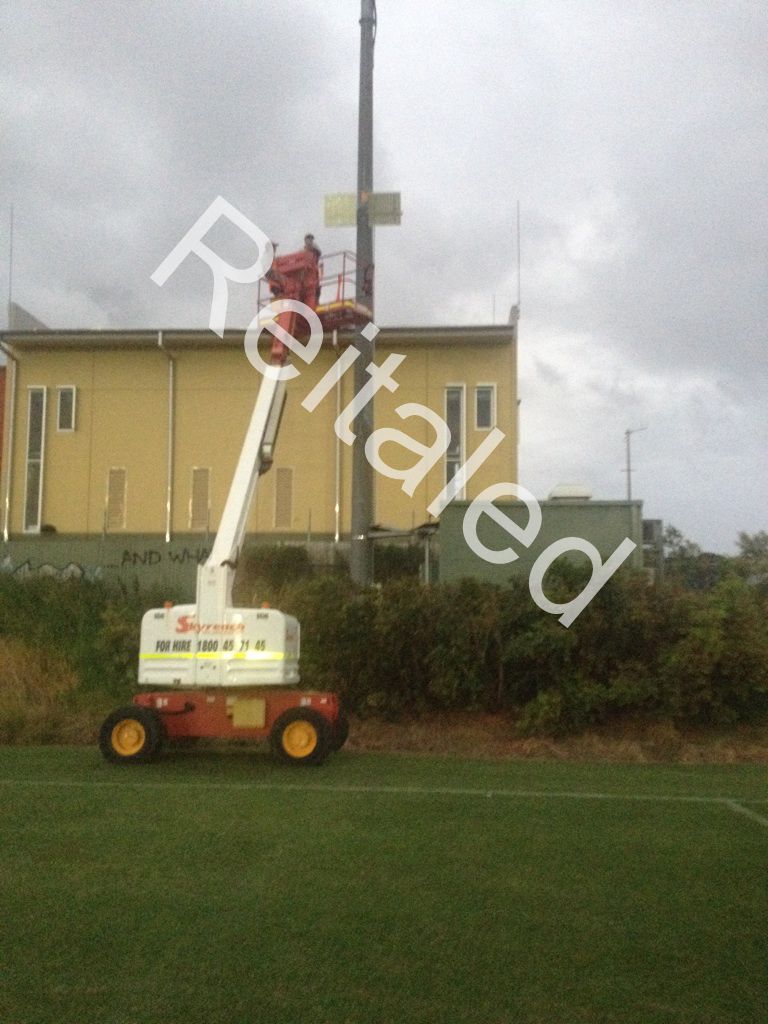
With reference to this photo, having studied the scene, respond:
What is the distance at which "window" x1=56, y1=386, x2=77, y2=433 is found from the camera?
28.8 m

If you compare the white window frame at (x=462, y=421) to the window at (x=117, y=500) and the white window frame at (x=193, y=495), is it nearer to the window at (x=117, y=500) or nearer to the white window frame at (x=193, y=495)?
the white window frame at (x=193, y=495)

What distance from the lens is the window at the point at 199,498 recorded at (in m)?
28.1

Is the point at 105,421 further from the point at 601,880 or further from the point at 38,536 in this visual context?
the point at 601,880

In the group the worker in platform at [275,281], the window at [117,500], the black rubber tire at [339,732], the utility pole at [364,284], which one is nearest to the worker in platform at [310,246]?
the worker in platform at [275,281]

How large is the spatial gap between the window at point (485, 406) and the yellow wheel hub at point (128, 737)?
1762cm

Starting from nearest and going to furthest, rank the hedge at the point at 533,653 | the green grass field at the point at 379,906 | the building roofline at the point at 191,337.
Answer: the green grass field at the point at 379,906, the hedge at the point at 533,653, the building roofline at the point at 191,337

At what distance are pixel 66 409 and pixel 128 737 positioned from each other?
18.7m

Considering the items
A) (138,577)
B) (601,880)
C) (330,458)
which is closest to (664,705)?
(601,880)

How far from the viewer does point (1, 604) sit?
19562mm

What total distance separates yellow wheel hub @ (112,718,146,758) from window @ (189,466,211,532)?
52.8ft

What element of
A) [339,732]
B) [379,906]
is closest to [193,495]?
[339,732]

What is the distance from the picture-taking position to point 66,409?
2888 cm

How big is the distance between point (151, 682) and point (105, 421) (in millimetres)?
18055

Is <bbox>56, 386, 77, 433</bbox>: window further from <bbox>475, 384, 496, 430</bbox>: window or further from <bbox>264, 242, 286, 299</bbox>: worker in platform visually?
<bbox>264, 242, 286, 299</bbox>: worker in platform
